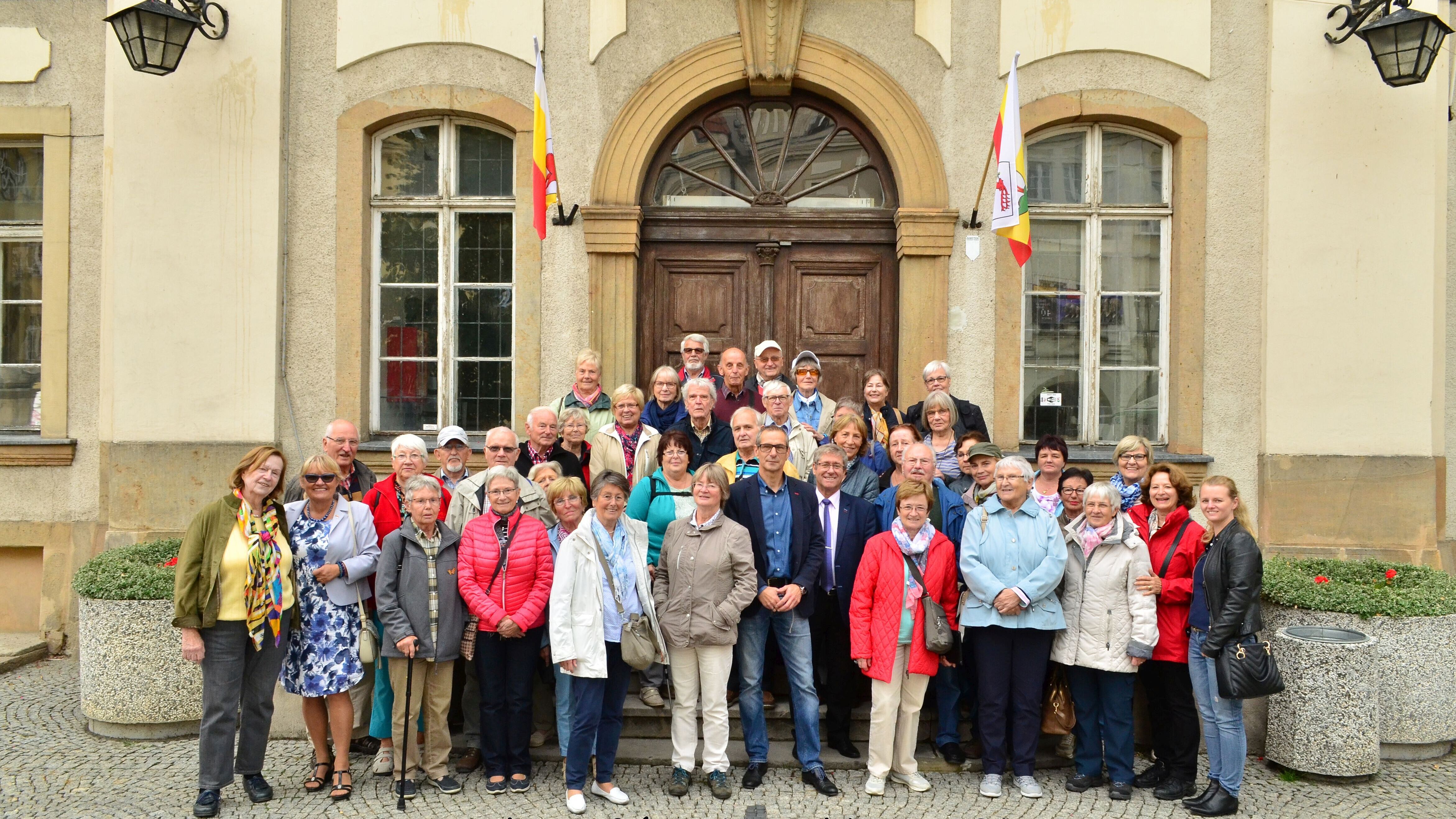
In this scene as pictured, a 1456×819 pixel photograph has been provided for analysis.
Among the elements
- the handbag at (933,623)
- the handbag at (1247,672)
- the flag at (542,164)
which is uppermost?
the flag at (542,164)

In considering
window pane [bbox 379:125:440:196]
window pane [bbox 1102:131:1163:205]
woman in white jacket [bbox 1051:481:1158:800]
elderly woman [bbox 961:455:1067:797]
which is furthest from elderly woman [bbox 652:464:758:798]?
window pane [bbox 1102:131:1163:205]

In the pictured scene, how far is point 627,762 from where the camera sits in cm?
546

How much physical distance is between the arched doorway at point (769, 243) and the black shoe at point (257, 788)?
12.3 ft

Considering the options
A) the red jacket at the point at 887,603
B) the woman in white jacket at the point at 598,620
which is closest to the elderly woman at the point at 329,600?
the woman in white jacket at the point at 598,620

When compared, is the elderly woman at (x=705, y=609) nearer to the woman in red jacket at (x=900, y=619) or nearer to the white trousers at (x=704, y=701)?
the white trousers at (x=704, y=701)

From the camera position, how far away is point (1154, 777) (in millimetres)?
5215

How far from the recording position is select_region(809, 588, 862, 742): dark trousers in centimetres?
541

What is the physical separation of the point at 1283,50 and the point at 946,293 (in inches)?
111

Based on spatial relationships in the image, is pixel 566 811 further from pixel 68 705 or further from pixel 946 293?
pixel 946 293

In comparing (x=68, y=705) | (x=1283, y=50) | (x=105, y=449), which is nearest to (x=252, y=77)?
(x=105, y=449)

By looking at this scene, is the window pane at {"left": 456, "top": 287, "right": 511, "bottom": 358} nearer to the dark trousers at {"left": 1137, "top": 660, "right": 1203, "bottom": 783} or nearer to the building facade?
the building facade

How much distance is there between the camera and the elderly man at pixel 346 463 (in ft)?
18.2

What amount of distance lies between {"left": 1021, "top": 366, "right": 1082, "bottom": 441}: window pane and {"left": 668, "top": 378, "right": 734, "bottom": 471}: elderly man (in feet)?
9.16

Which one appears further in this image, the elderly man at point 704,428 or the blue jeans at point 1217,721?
the elderly man at point 704,428
